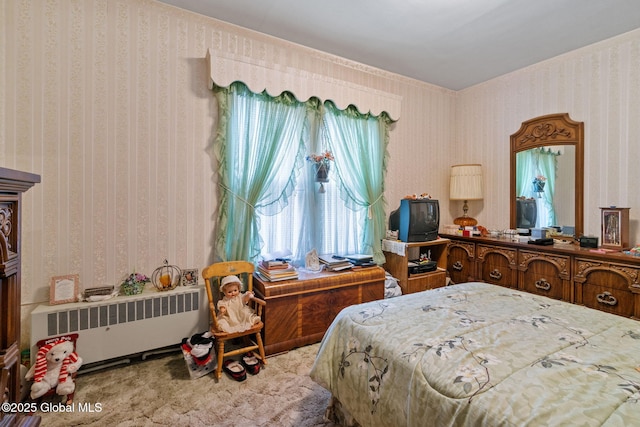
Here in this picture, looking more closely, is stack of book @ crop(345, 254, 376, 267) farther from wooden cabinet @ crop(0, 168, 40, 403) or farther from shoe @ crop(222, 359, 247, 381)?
wooden cabinet @ crop(0, 168, 40, 403)

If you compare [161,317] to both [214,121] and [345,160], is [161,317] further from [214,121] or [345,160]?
[345,160]

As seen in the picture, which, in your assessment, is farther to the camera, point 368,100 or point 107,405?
point 368,100

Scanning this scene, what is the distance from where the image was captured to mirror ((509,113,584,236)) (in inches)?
119

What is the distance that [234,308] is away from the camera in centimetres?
234

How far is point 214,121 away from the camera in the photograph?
A: 8.56ft

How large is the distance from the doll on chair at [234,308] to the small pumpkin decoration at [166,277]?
0.41m

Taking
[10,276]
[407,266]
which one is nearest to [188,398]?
[10,276]

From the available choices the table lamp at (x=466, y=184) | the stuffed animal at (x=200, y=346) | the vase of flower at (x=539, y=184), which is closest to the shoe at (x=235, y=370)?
the stuffed animal at (x=200, y=346)

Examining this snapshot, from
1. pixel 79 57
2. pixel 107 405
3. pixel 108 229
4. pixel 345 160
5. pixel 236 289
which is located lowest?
pixel 107 405

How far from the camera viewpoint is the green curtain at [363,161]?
3176mm

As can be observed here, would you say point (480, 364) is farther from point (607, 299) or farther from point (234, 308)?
point (607, 299)

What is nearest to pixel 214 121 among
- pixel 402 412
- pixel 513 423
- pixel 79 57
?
pixel 79 57

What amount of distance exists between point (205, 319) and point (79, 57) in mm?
2229

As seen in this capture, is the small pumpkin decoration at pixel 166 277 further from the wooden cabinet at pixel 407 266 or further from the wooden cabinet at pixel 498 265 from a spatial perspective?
the wooden cabinet at pixel 498 265
